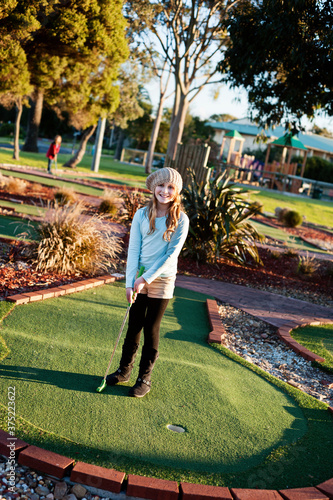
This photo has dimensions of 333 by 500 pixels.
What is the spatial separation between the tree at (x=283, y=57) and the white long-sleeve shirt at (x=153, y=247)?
6005mm

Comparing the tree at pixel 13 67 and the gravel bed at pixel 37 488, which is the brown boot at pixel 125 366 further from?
the tree at pixel 13 67

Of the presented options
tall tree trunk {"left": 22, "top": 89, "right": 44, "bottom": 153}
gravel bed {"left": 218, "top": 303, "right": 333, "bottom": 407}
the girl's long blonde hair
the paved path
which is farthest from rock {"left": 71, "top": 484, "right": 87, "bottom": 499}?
tall tree trunk {"left": 22, "top": 89, "right": 44, "bottom": 153}

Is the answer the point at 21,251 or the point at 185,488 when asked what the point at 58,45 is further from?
the point at 185,488

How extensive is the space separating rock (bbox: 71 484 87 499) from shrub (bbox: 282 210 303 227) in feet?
50.1

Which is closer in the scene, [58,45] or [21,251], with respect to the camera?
[21,251]

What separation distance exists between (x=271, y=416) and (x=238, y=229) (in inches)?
220

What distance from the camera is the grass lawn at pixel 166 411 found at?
2.96 meters

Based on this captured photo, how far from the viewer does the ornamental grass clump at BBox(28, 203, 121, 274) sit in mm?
6496

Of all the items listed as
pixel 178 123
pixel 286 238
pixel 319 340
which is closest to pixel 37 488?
pixel 319 340

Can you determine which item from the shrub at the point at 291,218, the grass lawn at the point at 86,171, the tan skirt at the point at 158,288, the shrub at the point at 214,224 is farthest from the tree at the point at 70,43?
the shrub at the point at 291,218

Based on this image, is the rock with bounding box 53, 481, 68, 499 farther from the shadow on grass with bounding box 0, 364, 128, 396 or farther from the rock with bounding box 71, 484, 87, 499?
the shadow on grass with bounding box 0, 364, 128, 396

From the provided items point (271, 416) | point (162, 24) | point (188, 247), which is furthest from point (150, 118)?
point (271, 416)

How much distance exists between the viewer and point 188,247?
873cm

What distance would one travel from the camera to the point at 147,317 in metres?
3.66
